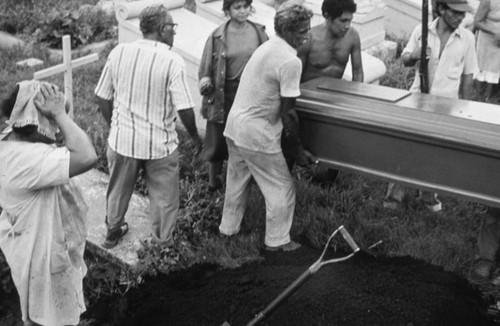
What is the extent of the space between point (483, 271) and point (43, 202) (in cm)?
306

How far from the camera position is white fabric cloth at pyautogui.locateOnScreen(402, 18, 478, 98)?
623 centimetres

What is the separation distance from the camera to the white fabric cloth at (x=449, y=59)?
6.23 meters

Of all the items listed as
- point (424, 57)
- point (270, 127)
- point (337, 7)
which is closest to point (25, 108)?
point (270, 127)

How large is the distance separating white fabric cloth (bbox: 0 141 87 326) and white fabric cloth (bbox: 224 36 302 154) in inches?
54.9

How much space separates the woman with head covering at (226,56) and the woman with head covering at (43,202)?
74.9 inches

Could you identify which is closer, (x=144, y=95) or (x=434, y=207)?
(x=144, y=95)

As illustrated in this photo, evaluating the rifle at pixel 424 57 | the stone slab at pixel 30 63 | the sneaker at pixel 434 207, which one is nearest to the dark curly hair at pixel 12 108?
the rifle at pixel 424 57

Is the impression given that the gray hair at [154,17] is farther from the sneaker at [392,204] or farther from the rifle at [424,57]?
the sneaker at [392,204]

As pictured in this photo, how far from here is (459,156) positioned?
5.13m

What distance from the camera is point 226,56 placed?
20.0ft

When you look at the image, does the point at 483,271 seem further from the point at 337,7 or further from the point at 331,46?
the point at 337,7

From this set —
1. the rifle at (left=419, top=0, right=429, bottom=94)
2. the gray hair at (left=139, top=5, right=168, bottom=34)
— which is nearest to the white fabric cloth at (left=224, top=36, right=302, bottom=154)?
the gray hair at (left=139, top=5, right=168, bottom=34)

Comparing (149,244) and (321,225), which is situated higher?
(321,225)

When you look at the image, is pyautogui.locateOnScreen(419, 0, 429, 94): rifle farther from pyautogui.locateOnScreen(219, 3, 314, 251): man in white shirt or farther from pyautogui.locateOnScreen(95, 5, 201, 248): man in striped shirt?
pyautogui.locateOnScreen(95, 5, 201, 248): man in striped shirt
